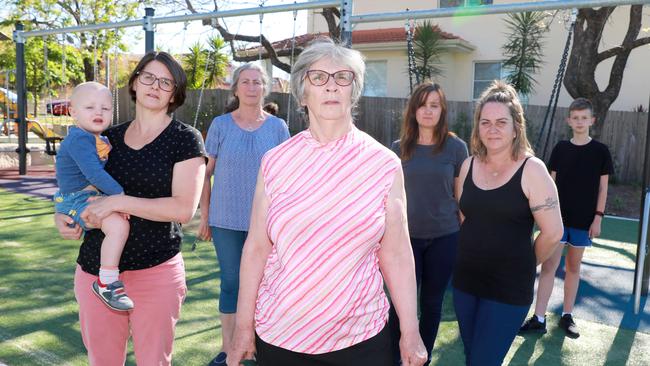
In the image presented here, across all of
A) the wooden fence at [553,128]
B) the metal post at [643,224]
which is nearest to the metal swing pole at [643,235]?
the metal post at [643,224]

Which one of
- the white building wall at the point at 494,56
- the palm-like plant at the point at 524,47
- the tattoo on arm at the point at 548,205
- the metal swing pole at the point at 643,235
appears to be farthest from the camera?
the white building wall at the point at 494,56

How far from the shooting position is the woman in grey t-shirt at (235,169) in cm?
354

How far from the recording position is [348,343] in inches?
75.3

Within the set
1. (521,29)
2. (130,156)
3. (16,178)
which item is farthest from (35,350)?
(521,29)

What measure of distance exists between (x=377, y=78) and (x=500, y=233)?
16.9 m

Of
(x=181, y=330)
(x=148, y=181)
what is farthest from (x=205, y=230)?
(x=148, y=181)

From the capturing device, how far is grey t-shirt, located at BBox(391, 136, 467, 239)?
352 centimetres

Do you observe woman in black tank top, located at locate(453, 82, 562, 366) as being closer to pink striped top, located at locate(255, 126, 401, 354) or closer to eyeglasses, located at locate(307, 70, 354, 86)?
pink striped top, located at locate(255, 126, 401, 354)

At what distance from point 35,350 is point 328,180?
293cm

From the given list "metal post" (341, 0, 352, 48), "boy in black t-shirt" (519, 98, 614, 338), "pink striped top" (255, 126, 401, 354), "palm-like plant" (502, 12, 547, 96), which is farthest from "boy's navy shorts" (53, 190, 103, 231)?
"palm-like plant" (502, 12, 547, 96)

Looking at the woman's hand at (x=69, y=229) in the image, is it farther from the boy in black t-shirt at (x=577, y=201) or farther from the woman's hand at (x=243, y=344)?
the boy in black t-shirt at (x=577, y=201)

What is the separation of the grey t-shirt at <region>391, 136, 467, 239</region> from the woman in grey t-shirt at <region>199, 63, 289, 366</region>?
91 cm

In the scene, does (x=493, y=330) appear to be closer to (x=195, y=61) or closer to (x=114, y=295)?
(x=114, y=295)

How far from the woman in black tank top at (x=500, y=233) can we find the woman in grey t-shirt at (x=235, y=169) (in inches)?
53.4
